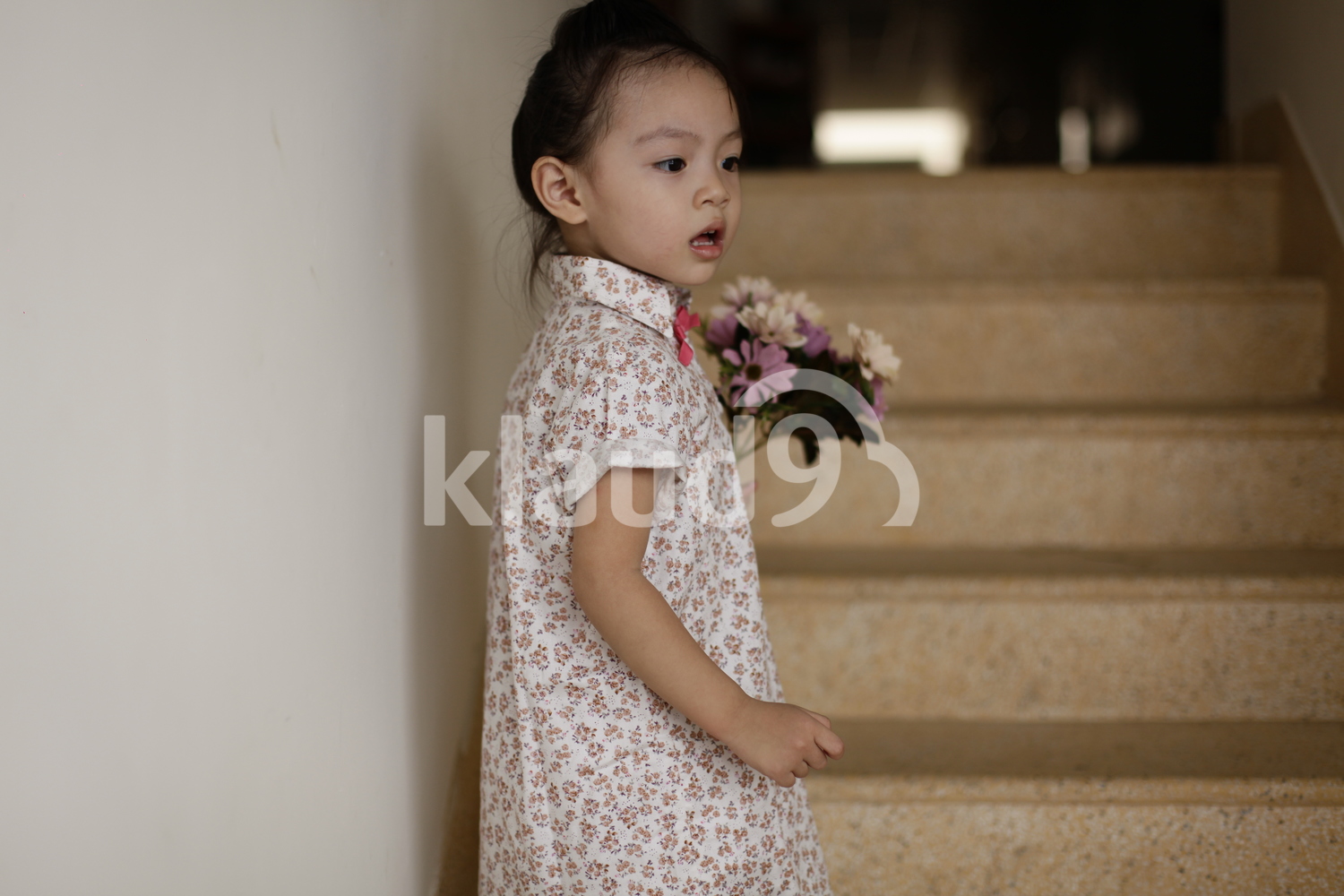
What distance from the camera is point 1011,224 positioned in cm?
191

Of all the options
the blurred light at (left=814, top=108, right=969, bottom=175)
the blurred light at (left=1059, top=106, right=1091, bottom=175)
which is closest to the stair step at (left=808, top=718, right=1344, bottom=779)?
the blurred light at (left=1059, top=106, right=1091, bottom=175)

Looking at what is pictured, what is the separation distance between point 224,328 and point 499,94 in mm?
713

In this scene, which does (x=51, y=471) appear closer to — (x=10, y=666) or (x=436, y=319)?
(x=10, y=666)

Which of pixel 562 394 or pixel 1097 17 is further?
pixel 1097 17

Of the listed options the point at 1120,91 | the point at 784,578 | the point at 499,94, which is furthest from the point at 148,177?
the point at 1120,91

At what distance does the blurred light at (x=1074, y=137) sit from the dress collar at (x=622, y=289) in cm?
711

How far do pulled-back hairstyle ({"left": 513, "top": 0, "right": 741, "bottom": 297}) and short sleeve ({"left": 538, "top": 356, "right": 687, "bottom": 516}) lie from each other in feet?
0.65

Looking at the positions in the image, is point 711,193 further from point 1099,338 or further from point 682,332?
point 1099,338

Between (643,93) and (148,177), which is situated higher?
(643,93)

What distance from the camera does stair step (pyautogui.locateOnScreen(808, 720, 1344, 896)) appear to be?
1.03 meters

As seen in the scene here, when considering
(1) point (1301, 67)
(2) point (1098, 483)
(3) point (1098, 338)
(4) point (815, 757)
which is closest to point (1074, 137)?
(1) point (1301, 67)

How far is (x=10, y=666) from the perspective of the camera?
0.41 meters

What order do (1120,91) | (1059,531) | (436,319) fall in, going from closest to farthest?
(436,319) < (1059,531) < (1120,91)

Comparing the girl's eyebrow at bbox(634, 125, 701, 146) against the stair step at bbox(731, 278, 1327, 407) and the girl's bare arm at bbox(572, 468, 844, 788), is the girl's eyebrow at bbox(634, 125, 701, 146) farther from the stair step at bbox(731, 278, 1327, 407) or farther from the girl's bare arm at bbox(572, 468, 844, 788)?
the stair step at bbox(731, 278, 1327, 407)
